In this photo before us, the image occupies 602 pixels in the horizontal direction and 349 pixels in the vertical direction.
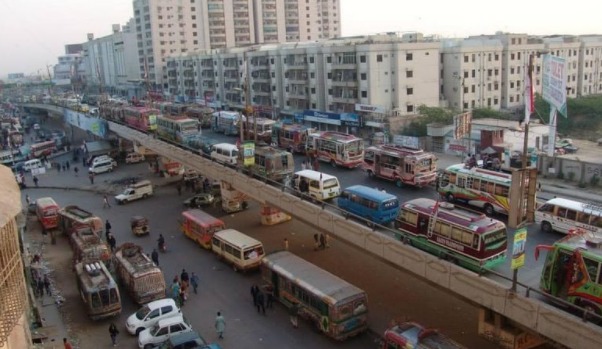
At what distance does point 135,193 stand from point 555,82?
3253 cm

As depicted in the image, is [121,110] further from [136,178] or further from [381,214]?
[381,214]

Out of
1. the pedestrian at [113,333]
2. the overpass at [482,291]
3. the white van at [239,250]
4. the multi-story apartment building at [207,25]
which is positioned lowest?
the pedestrian at [113,333]

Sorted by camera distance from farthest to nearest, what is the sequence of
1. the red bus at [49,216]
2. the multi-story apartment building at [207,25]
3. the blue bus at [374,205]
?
the multi-story apartment building at [207,25]
the red bus at [49,216]
the blue bus at [374,205]

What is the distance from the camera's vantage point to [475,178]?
25.8 metres

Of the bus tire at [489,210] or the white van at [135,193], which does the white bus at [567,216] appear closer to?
the bus tire at [489,210]

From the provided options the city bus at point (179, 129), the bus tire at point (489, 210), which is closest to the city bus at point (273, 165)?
the bus tire at point (489, 210)

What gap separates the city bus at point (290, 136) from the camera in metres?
42.2

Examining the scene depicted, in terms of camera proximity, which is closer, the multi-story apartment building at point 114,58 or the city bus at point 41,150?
the city bus at point 41,150

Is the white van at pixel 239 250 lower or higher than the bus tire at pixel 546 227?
lower

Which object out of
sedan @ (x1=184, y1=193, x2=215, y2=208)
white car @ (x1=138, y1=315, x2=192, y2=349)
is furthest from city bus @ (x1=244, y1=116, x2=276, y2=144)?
white car @ (x1=138, y1=315, x2=192, y2=349)

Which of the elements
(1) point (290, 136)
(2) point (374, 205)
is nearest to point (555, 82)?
(2) point (374, 205)

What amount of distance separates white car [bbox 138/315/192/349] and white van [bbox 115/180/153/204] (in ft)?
80.8

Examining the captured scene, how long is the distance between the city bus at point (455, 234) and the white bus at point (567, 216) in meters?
4.01

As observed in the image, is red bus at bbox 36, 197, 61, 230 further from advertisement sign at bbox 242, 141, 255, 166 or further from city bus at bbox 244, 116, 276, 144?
city bus at bbox 244, 116, 276, 144
